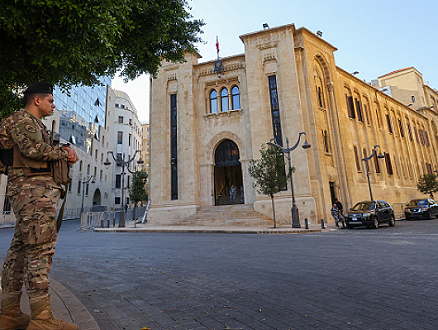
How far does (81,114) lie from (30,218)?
50.8 meters

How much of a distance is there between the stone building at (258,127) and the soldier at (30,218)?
19414 mm

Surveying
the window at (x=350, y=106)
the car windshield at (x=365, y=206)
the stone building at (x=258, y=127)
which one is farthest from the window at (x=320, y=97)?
the car windshield at (x=365, y=206)

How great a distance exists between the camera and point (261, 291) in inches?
150

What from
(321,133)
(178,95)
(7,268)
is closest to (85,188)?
(178,95)

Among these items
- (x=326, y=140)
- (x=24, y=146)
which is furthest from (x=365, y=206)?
(x=24, y=146)

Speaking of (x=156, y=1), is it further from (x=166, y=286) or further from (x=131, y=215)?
(x=131, y=215)

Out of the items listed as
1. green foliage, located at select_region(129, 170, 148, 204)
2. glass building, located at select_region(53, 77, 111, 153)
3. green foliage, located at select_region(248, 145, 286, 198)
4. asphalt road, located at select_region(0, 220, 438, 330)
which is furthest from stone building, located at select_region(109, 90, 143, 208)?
asphalt road, located at select_region(0, 220, 438, 330)

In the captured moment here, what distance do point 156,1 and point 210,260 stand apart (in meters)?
6.22

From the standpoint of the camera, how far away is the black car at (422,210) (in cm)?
2066

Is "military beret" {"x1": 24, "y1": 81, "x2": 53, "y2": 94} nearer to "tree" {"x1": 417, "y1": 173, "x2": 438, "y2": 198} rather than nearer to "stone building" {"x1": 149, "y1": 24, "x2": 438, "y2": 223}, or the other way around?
"stone building" {"x1": 149, "y1": 24, "x2": 438, "y2": 223}

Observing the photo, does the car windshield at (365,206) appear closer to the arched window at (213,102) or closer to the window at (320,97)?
the window at (320,97)

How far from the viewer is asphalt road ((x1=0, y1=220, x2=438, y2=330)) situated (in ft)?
9.12

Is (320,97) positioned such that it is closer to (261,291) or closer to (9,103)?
(9,103)

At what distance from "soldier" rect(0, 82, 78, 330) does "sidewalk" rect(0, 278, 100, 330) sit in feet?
0.91
